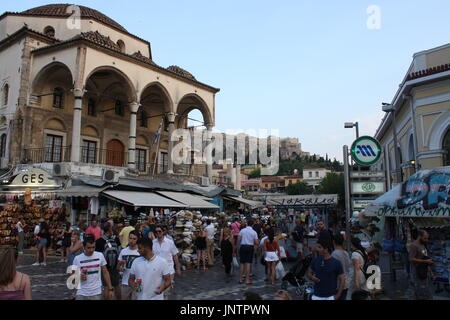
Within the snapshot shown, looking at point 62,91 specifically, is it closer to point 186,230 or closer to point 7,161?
point 7,161

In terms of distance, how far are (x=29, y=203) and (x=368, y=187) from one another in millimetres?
14928

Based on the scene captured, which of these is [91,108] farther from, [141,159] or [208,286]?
[208,286]

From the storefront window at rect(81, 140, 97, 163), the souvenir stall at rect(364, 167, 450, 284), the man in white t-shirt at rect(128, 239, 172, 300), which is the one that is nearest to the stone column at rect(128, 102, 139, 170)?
the storefront window at rect(81, 140, 97, 163)

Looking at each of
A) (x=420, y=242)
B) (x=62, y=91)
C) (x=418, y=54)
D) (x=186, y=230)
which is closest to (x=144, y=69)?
(x=62, y=91)

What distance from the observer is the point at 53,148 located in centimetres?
2148

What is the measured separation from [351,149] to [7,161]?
18685mm

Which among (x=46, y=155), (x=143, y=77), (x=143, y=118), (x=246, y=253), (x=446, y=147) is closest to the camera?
(x=246, y=253)

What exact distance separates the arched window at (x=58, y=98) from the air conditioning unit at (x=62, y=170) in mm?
5469

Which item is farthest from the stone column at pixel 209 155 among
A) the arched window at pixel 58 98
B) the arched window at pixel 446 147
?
the arched window at pixel 446 147

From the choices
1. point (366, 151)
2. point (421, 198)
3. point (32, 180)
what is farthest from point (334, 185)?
point (421, 198)

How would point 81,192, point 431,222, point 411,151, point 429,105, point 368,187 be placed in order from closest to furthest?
1. point 431,222
2. point 368,187
3. point 429,105
4. point 81,192
5. point 411,151

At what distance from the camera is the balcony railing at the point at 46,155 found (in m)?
20.1

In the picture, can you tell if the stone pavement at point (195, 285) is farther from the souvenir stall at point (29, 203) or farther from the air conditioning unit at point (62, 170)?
the air conditioning unit at point (62, 170)

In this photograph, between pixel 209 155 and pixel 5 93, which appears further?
pixel 209 155
